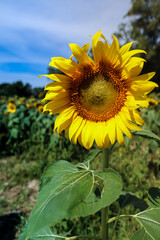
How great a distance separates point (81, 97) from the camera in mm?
1296

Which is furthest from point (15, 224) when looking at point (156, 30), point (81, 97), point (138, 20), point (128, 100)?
point (138, 20)

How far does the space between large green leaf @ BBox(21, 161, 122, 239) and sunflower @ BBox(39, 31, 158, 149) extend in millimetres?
213

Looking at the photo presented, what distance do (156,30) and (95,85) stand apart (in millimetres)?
28063

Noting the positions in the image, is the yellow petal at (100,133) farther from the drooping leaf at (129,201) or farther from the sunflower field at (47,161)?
the sunflower field at (47,161)

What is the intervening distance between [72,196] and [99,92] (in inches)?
24.9

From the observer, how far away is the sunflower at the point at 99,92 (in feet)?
3.49

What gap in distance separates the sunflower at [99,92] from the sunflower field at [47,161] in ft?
2.79

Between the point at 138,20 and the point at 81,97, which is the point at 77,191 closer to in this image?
the point at 81,97

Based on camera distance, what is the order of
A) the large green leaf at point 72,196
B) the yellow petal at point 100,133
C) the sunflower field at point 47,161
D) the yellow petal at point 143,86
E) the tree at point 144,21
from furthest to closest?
1. the tree at point 144,21
2. the sunflower field at point 47,161
3. the yellow petal at point 100,133
4. the yellow petal at point 143,86
5. the large green leaf at point 72,196

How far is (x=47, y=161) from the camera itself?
11.9 feet

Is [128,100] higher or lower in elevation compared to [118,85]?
lower

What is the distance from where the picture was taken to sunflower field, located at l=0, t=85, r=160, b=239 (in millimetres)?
2270

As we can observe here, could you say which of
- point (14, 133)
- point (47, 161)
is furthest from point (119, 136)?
point (14, 133)

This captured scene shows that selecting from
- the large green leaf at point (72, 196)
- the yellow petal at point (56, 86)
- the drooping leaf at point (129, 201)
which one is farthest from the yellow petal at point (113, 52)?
the drooping leaf at point (129, 201)
